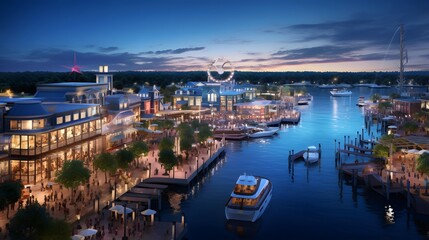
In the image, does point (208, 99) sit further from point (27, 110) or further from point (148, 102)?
point (27, 110)

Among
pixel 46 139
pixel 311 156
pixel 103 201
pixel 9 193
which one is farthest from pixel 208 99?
pixel 9 193

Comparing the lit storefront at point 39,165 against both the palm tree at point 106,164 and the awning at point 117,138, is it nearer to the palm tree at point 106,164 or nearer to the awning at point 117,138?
the palm tree at point 106,164

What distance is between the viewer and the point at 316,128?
303 feet

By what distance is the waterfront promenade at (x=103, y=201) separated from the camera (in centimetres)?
2862

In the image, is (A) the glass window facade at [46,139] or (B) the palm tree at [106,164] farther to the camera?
(B) the palm tree at [106,164]

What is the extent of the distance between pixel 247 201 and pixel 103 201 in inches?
456

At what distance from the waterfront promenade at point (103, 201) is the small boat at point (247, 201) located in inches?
174

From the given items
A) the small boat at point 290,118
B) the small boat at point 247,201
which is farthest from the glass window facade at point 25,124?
the small boat at point 290,118

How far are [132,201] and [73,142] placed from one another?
12357mm

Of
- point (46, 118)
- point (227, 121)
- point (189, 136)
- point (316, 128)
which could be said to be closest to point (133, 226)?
point (46, 118)

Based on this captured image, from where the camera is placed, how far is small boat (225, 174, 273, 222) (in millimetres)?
33875

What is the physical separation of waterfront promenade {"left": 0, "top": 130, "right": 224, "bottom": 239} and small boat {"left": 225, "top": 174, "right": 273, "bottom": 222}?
4411 mm

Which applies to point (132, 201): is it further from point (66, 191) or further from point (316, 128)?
point (316, 128)

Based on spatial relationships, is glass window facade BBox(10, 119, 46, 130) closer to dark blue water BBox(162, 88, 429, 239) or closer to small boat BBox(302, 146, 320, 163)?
dark blue water BBox(162, 88, 429, 239)
